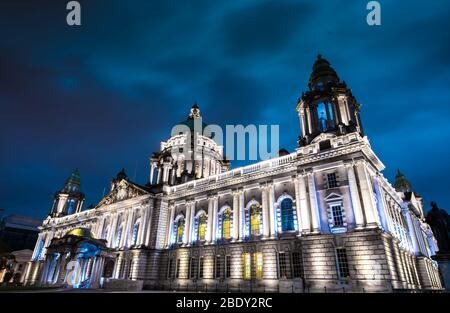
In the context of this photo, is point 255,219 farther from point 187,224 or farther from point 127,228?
point 127,228

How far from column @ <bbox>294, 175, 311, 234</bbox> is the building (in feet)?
318

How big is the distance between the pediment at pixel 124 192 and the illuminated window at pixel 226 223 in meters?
14.7

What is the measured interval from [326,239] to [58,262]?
122ft

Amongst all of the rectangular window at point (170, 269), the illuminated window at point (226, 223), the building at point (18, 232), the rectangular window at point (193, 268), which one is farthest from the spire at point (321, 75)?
the building at point (18, 232)

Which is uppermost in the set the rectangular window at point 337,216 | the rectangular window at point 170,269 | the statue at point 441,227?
the rectangular window at point 337,216

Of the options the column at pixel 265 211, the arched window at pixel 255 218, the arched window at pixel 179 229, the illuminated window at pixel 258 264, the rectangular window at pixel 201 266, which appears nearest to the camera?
the illuminated window at pixel 258 264

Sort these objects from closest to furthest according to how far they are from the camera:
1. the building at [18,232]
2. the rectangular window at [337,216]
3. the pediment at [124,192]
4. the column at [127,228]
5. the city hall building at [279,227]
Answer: the city hall building at [279,227], the rectangular window at [337,216], the column at [127,228], the pediment at [124,192], the building at [18,232]

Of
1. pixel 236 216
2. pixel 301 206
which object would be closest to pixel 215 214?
pixel 236 216

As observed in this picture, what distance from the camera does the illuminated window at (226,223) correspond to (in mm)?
34344

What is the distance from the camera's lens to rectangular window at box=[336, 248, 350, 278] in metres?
23.3

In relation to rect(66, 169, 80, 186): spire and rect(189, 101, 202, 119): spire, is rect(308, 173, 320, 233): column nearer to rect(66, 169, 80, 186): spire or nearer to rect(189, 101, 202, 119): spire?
rect(189, 101, 202, 119): spire

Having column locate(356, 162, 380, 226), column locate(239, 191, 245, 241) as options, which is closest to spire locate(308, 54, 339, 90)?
column locate(356, 162, 380, 226)

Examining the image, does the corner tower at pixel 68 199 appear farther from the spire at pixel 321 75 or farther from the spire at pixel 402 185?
the spire at pixel 402 185

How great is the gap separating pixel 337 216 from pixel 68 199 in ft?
233
